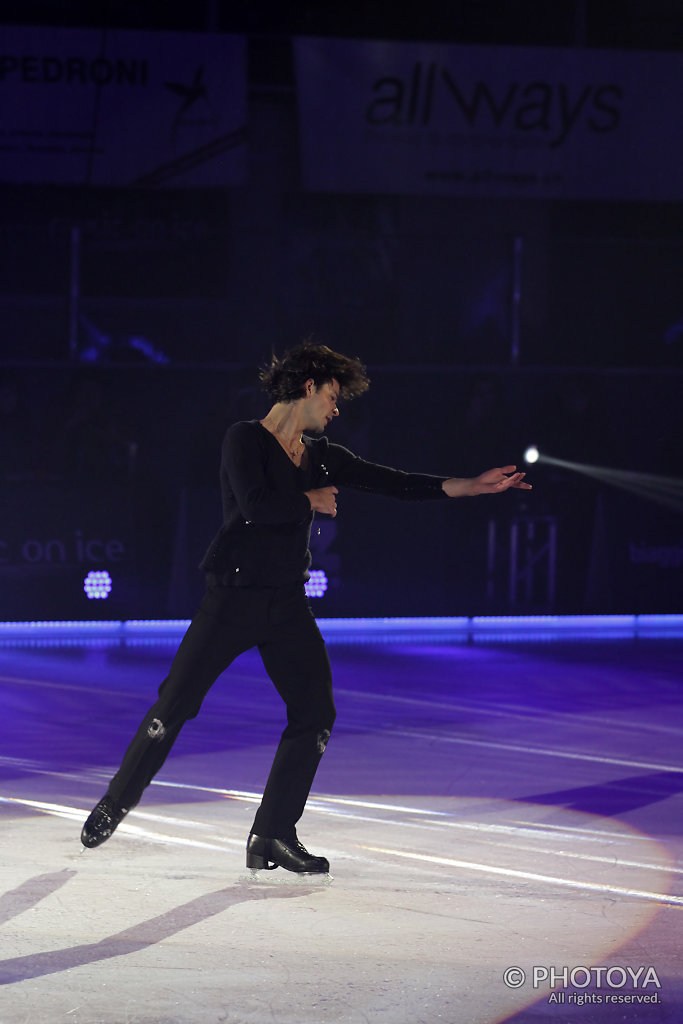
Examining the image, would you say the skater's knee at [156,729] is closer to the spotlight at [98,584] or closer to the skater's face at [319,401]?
the skater's face at [319,401]

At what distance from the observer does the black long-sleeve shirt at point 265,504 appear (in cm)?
470

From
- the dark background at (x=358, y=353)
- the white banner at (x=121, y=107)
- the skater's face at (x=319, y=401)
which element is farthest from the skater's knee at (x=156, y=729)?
the white banner at (x=121, y=107)

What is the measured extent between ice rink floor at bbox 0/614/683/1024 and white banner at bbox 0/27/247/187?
492 centimetres

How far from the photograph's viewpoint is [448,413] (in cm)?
1275

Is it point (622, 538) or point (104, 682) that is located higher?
point (622, 538)

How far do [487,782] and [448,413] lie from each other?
641cm

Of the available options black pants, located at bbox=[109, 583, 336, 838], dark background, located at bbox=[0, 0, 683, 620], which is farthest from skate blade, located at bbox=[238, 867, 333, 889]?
dark background, located at bbox=[0, 0, 683, 620]

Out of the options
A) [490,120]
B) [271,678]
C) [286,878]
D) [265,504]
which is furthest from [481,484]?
[490,120]

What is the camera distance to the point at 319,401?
15.9 feet

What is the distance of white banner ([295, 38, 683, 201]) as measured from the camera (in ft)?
40.8

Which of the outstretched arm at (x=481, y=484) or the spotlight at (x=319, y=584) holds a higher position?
the outstretched arm at (x=481, y=484)

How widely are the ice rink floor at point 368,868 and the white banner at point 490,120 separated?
520 centimetres

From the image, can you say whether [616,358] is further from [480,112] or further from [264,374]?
[264,374]

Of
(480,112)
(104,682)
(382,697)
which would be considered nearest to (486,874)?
(382,697)
